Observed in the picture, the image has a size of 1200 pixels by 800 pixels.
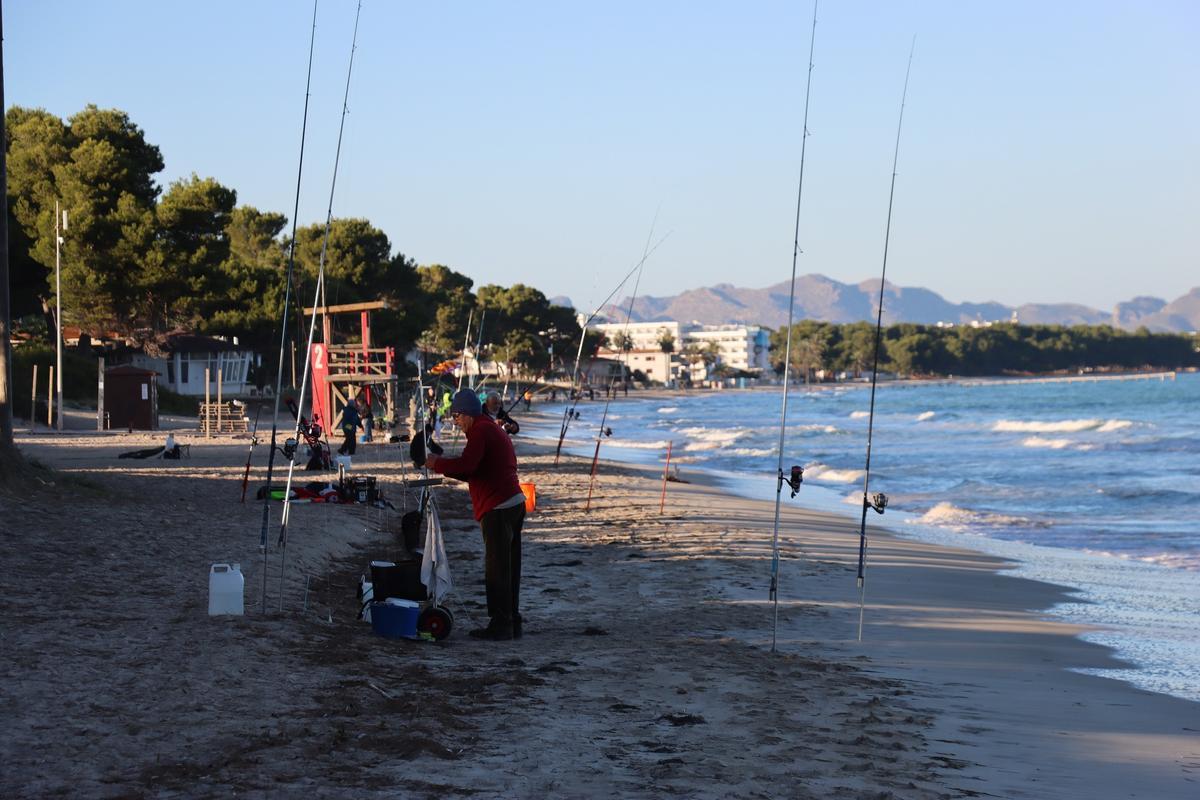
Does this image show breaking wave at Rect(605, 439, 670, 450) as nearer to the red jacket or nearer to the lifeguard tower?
the lifeguard tower

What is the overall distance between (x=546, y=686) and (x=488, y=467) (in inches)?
62.4

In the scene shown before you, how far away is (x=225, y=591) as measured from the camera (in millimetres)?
6621

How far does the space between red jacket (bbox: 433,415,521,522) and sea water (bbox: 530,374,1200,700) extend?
383cm

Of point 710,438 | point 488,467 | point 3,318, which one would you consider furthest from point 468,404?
point 710,438

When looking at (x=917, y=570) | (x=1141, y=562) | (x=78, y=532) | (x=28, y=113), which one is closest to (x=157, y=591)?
(x=78, y=532)

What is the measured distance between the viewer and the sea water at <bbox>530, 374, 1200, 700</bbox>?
9643 mm

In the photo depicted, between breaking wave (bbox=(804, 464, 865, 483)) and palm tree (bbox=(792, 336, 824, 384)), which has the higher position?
palm tree (bbox=(792, 336, 824, 384))

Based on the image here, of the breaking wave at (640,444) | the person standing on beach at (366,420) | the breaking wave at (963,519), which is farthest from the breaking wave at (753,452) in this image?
the breaking wave at (963,519)

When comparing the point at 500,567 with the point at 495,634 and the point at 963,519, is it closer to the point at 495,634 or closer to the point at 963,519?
the point at 495,634

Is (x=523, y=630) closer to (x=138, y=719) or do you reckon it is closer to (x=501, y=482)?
(x=501, y=482)

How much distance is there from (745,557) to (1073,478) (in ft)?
50.4

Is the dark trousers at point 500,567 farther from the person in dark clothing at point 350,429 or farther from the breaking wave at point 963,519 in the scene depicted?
the person in dark clothing at point 350,429

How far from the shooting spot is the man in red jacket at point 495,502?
6.87 m

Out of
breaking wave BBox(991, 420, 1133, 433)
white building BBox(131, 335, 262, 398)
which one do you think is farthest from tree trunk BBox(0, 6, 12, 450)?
breaking wave BBox(991, 420, 1133, 433)
